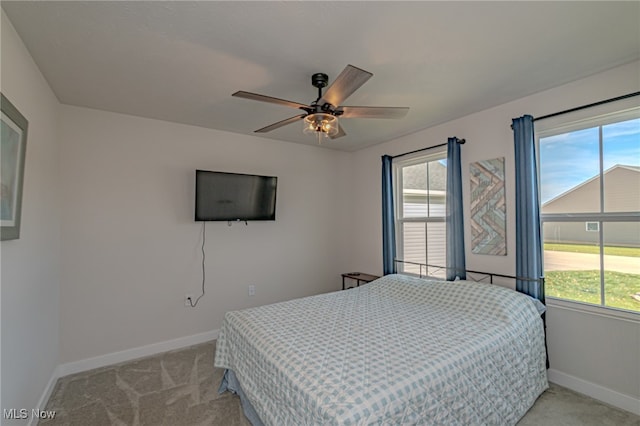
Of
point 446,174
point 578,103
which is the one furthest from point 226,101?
point 578,103

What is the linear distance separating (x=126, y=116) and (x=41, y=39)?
1287 mm

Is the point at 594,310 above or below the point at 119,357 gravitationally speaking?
above

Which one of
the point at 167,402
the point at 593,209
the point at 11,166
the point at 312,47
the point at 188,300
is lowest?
the point at 167,402

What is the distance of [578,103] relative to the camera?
2383mm

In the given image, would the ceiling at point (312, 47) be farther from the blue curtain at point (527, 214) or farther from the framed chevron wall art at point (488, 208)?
the framed chevron wall art at point (488, 208)

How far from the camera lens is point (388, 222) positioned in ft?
12.7

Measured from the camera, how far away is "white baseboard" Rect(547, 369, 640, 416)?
2082 mm

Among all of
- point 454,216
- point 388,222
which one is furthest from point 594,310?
point 388,222

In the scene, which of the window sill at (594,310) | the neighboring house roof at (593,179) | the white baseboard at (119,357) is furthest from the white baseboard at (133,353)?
the neighboring house roof at (593,179)

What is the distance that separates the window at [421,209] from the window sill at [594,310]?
106 centimetres

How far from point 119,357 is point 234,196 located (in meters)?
2.00

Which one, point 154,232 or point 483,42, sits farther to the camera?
point 154,232

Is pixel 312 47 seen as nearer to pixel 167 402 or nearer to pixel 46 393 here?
pixel 167 402

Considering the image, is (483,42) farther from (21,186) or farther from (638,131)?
(21,186)
